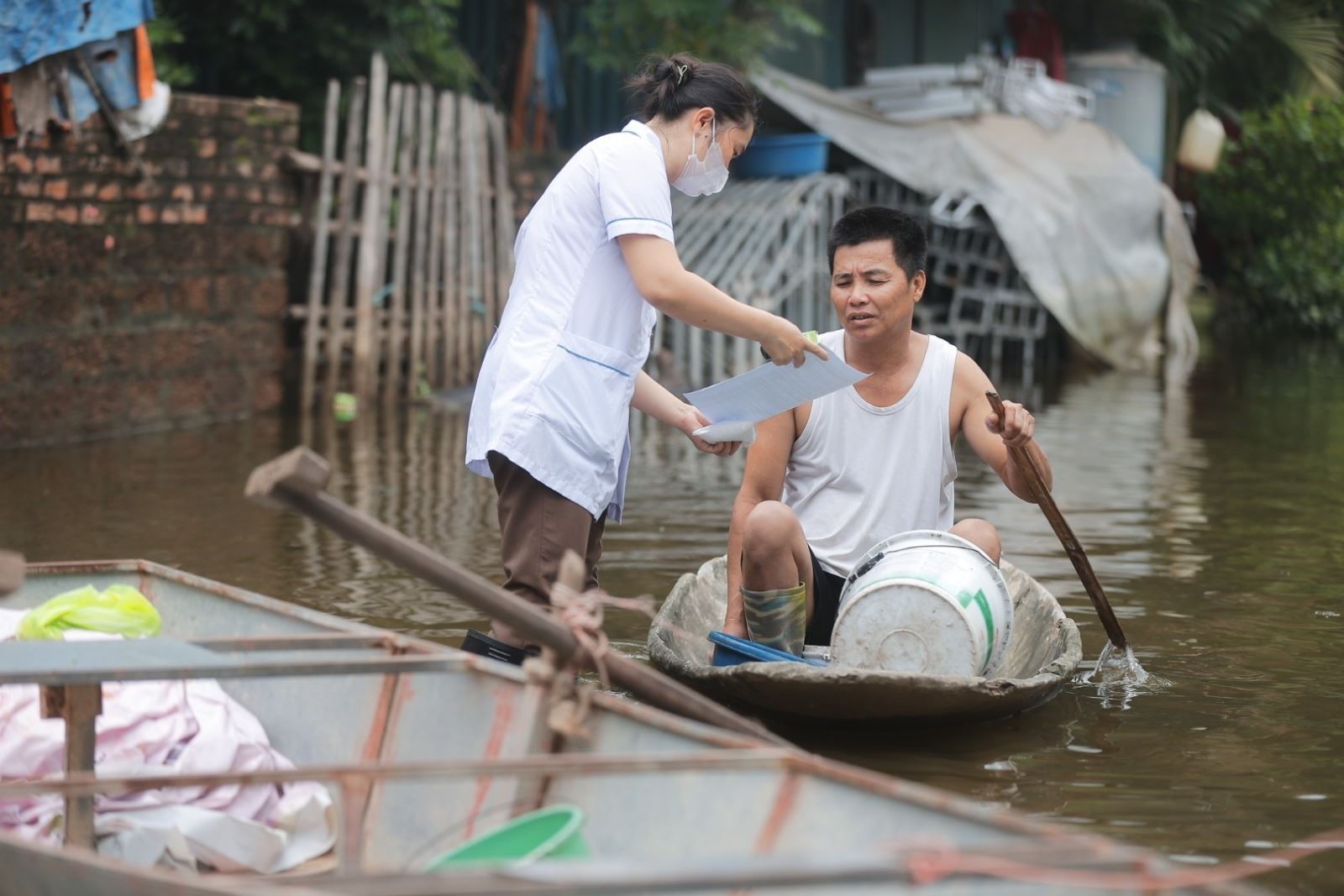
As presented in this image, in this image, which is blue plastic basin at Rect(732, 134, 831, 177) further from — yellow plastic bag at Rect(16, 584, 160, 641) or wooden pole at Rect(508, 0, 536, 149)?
yellow plastic bag at Rect(16, 584, 160, 641)

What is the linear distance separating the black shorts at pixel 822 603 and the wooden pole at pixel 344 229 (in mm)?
6599

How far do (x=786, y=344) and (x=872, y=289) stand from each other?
2.52 ft

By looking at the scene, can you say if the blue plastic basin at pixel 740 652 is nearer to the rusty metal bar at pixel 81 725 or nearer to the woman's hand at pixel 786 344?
the woman's hand at pixel 786 344

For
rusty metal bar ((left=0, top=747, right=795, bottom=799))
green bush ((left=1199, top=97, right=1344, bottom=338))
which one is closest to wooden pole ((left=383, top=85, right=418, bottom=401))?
rusty metal bar ((left=0, top=747, right=795, bottom=799))

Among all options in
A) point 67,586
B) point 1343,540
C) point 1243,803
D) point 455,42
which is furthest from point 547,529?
point 455,42

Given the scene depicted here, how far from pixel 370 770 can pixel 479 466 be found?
5.38 feet

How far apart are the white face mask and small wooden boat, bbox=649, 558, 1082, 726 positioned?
1096mm

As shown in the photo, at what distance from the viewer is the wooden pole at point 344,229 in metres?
10.9

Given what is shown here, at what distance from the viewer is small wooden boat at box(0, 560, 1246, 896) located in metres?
2.23

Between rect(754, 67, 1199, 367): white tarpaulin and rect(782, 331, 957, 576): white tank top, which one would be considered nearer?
rect(782, 331, 957, 576): white tank top

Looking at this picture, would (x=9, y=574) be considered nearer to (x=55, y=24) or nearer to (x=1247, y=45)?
(x=55, y=24)

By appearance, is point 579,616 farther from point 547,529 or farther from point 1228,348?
point 1228,348

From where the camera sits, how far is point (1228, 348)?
1827 cm

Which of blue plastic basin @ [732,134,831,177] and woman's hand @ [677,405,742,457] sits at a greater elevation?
blue plastic basin @ [732,134,831,177]
